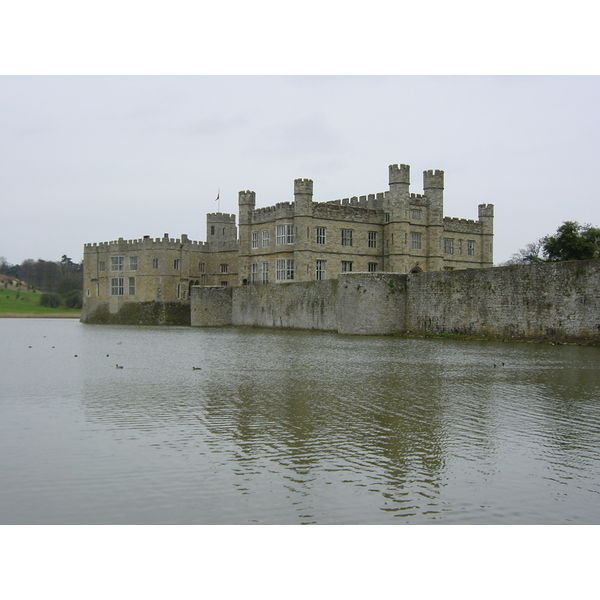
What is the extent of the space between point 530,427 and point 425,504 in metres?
3.56

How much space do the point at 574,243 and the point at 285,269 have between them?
17.4 m

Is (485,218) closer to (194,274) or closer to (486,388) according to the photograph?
(194,274)

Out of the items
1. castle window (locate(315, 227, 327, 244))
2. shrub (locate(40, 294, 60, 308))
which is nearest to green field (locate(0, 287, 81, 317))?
shrub (locate(40, 294, 60, 308))

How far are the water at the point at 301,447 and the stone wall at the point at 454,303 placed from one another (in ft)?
30.1

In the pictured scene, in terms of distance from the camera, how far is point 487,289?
26578 millimetres

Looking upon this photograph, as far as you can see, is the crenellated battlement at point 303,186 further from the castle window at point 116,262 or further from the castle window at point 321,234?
the castle window at point 116,262

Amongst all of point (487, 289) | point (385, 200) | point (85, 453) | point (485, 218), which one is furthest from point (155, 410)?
point (485, 218)

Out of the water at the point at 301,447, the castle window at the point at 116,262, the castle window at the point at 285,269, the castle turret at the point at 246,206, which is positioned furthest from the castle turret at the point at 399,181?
the water at the point at 301,447

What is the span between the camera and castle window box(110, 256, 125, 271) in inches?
2162

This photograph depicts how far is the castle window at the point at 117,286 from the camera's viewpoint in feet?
179

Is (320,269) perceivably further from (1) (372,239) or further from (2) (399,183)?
(2) (399,183)

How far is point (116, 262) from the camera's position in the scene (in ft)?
181

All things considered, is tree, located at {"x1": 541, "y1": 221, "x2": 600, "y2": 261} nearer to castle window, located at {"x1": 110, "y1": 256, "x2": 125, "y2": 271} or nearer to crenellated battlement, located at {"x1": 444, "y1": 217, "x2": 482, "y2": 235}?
crenellated battlement, located at {"x1": 444, "y1": 217, "x2": 482, "y2": 235}

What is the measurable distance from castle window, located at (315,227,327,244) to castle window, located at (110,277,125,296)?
19394 millimetres
